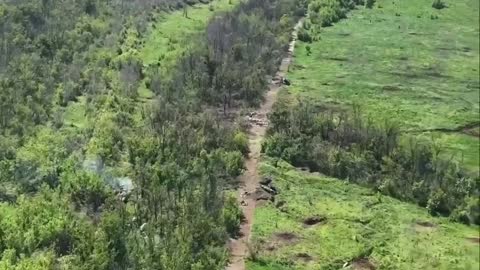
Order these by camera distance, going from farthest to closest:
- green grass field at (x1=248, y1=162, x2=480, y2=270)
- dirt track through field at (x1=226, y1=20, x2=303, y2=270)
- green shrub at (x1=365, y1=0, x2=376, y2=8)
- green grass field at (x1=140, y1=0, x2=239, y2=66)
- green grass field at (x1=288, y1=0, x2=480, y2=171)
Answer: green shrub at (x1=365, y1=0, x2=376, y2=8) → green grass field at (x1=140, y1=0, x2=239, y2=66) → green grass field at (x1=288, y1=0, x2=480, y2=171) → dirt track through field at (x1=226, y1=20, x2=303, y2=270) → green grass field at (x1=248, y1=162, x2=480, y2=270)

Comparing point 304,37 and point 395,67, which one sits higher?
point 395,67

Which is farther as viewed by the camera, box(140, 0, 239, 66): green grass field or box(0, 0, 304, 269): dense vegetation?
box(140, 0, 239, 66): green grass field

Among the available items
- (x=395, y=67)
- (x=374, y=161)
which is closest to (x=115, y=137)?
(x=374, y=161)

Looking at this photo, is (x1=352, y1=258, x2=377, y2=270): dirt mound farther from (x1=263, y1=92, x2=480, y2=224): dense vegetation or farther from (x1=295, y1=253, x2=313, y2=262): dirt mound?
(x1=263, y1=92, x2=480, y2=224): dense vegetation

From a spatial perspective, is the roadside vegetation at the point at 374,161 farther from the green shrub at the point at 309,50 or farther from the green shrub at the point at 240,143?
the green shrub at the point at 309,50

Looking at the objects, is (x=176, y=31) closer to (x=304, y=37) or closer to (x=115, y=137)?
(x=304, y=37)

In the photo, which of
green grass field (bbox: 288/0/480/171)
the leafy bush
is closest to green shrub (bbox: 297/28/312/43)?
green grass field (bbox: 288/0/480/171)
